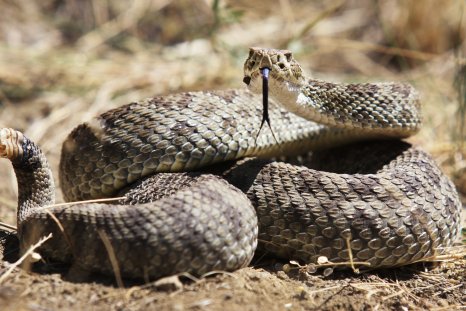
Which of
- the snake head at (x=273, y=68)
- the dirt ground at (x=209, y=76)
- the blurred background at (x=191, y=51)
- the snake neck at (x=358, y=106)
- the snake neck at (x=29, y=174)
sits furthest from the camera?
the blurred background at (x=191, y=51)

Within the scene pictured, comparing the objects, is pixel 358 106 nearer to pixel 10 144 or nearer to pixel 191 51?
pixel 10 144

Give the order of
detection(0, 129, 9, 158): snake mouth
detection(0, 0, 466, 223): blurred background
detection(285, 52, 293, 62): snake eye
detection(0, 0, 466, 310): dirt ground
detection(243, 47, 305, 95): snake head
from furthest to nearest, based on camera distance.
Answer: detection(0, 0, 466, 223): blurred background → detection(285, 52, 293, 62): snake eye → detection(243, 47, 305, 95): snake head → detection(0, 129, 9, 158): snake mouth → detection(0, 0, 466, 310): dirt ground

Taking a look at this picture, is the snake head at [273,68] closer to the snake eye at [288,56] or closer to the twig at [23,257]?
the snake eye at [288,56]

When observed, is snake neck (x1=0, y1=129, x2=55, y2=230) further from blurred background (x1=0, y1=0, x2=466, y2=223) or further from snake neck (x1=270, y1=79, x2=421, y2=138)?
blurred background (x1=0, y1=0, x2=466, y2=223)

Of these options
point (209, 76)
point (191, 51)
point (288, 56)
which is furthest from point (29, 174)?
point (191, 51)

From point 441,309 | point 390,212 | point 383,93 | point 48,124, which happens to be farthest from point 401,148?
point 48,124

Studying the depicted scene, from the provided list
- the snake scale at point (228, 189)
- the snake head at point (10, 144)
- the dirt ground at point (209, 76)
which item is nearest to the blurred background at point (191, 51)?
the dirt ground at point (209, 76)

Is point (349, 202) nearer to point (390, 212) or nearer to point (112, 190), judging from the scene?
point (390, 212)

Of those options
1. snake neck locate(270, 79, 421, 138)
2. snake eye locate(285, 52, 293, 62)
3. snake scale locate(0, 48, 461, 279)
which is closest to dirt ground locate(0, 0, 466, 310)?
snake scale locate(0, 48, 461, 279)
